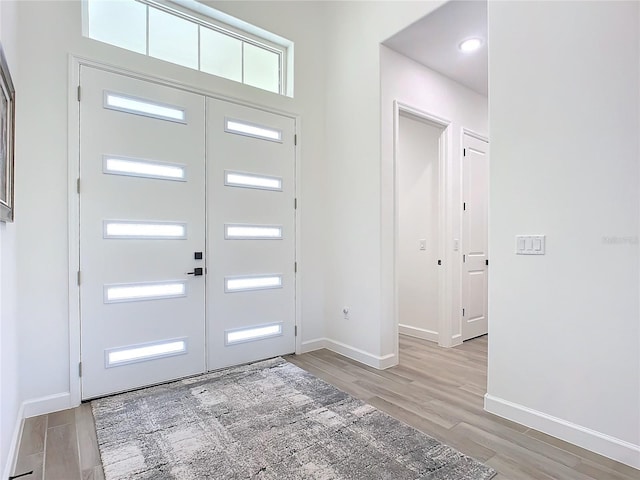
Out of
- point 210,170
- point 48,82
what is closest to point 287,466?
point 210,170

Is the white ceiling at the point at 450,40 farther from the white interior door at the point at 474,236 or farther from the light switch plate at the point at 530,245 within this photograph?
the light switch plate at the point at 530,245

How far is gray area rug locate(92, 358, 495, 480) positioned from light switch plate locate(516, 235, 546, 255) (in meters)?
1.29

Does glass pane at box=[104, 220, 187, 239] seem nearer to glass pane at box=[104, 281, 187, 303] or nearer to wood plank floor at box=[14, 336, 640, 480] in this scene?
glass pane at box=[104, 281, 187, 303]

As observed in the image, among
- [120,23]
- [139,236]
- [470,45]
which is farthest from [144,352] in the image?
[470,45]

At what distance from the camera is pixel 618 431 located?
196cm

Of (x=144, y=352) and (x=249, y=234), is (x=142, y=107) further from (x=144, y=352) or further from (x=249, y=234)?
(x=144, y=352)

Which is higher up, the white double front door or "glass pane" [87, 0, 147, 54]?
"glass pane" [87, 0, 147, 54]

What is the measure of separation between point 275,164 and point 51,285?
2162 mm

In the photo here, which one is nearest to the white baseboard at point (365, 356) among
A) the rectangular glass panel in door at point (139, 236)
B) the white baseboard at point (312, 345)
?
the white baseboard at point (312, 345)

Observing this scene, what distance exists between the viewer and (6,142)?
195 cm

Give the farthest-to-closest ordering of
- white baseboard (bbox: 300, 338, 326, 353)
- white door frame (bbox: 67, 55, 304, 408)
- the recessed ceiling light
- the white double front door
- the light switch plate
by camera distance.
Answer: white baseboard (bbox: 300, 338, 326, 353) < the recessed ceiling light < the white double front door < white door frame (bbox: 67, 55, 304, 408) < the light switch plate

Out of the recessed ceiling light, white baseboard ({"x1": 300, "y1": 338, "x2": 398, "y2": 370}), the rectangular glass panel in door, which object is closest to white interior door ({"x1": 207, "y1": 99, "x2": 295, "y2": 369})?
the rectangular glass panel in door

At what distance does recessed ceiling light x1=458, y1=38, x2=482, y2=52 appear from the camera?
3.30 metres

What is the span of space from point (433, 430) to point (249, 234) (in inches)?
90.1
